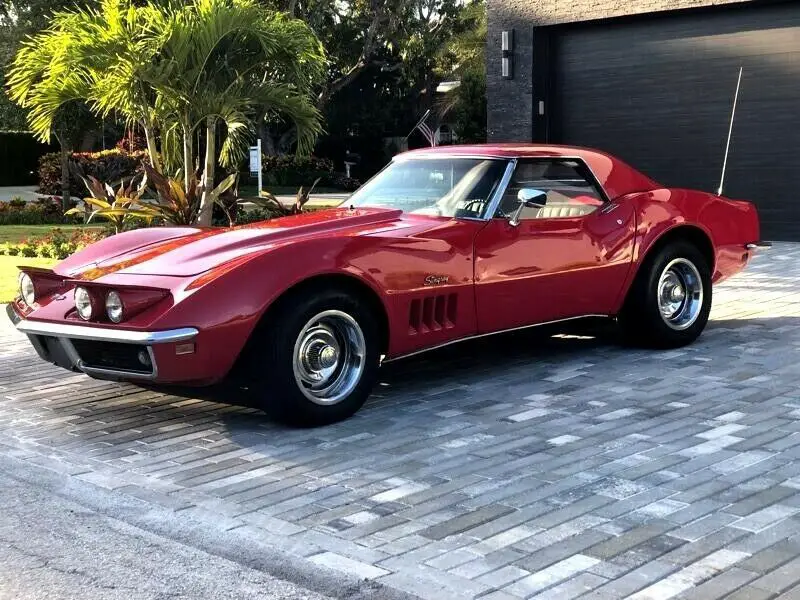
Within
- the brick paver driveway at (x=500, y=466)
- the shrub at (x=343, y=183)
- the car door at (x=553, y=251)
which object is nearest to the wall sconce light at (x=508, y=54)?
the car door at (x=553, y=251)

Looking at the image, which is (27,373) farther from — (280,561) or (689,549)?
(689,549)

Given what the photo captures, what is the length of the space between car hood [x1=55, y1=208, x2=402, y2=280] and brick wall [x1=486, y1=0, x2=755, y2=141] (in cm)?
1053

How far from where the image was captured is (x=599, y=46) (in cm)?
1553

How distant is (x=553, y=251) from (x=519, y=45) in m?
11.0

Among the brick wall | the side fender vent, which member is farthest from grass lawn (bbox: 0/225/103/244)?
the side fender vent

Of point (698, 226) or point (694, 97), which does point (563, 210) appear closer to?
point (698, 226)

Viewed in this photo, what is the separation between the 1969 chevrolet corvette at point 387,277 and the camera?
4.77 m

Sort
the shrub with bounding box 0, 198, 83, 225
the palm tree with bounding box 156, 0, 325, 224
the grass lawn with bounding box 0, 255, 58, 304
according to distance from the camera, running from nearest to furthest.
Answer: the grass lawn with bounding box 0, 255, 58, 304 < the palm tree with bounding box 156, 0, 325, 224 < the shrub with bounding box 0, 198, 83, 225

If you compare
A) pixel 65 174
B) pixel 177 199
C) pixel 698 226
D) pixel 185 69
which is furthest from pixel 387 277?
pixel 65 174

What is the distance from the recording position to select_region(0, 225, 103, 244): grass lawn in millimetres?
15913

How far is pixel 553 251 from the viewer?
239 inches

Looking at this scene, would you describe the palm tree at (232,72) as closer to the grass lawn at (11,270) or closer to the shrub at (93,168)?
the grass lawn at (11,270)

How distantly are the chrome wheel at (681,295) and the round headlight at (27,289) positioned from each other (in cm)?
395

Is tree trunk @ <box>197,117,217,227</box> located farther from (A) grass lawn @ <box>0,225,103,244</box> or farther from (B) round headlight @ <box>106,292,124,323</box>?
(B) round headlight @ <box>106,292,124,323</box>
